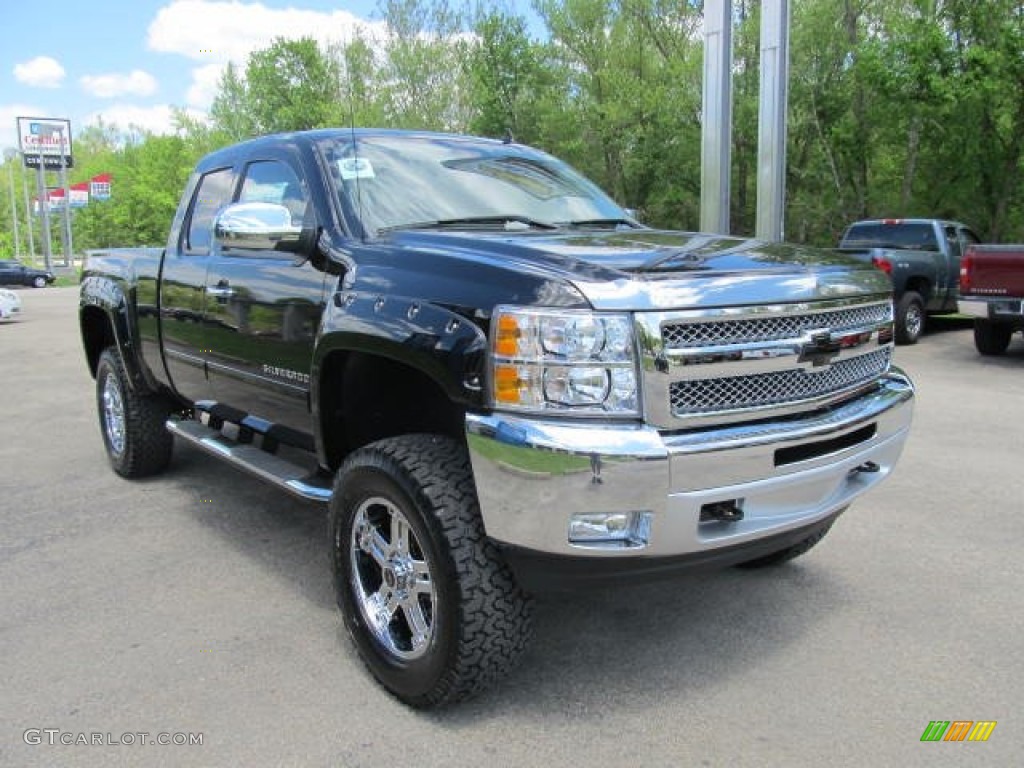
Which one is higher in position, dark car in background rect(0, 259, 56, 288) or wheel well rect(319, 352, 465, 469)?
wheel well rect(319, 352, 465, 469)

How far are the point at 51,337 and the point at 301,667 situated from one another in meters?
16.1

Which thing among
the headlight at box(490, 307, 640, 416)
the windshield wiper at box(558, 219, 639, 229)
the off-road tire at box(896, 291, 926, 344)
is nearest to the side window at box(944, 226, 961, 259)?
the off-road tire at box(896, 291, 926, 344)

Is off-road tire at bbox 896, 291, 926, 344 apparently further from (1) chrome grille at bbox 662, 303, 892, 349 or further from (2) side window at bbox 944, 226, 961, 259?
(1) chrome grille at bbox 662, 303, 892, 349

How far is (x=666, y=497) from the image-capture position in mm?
2498

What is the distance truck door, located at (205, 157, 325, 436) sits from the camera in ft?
11.7

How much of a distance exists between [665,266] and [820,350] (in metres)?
0.61

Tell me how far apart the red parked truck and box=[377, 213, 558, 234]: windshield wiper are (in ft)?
28.0

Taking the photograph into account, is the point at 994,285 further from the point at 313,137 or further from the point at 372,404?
the point at 372,404

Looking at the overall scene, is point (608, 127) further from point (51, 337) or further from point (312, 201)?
point (312, 201)

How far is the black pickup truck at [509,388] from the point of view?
253cm

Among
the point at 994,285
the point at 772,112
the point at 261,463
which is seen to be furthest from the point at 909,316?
the point at 261,463

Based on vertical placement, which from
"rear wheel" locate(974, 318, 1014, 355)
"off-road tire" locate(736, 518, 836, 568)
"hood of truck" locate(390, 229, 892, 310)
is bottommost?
"off-road tire" locate(736, 518, 836, 568)

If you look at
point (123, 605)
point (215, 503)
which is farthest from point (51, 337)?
point (123, 605)

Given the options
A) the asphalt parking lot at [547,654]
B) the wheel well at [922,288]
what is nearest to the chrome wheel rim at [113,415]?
the asphalt parking lot at [547,654]
